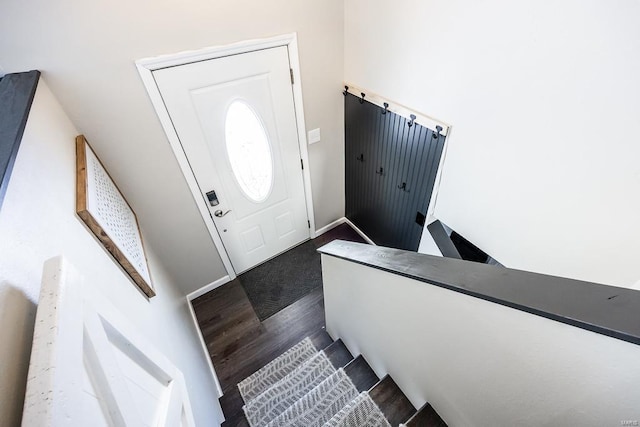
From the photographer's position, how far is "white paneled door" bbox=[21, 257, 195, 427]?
372 mm

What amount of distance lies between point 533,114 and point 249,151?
1881 millimetres

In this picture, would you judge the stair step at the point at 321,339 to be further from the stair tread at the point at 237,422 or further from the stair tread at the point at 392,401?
the stair tread at the point at 392,401

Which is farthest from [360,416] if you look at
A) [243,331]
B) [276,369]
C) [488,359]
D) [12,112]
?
[12,112]

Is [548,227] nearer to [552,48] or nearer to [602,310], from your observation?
[552,48]

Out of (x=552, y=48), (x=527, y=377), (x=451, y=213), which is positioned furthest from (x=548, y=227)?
(x=527, y=377)

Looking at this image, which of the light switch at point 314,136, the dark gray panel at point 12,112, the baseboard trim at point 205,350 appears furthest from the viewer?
the light switch at point 314,136

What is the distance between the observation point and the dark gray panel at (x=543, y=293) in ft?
1.79

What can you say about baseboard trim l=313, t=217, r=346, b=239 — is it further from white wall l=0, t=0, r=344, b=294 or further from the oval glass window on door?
white wall l=0, t=0, r=344, b=294

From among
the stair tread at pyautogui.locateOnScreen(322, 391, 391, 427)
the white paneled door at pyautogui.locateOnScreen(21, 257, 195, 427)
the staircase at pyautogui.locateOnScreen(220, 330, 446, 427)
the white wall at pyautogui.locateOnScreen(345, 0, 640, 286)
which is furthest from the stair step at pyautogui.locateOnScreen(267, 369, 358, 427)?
the white wall at pyautogui.locateOnScreen(345, 0, 640, 286)

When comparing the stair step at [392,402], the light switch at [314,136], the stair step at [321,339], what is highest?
the light switch at [314,136]

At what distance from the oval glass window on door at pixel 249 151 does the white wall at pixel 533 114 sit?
1.07 m

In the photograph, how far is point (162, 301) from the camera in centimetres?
166

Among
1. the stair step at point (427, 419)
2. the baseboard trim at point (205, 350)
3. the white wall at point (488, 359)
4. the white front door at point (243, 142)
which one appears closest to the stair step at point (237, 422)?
the baseboard trim at point (205, 350)

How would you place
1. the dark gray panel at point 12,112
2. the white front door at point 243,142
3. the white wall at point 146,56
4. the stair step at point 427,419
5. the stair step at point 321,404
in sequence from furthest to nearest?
the white front door at point 243,142
the stair step at point 321,404
the white wall at point 146,56
the stair step at point 427,419
the dark gray panel at point 12,112
